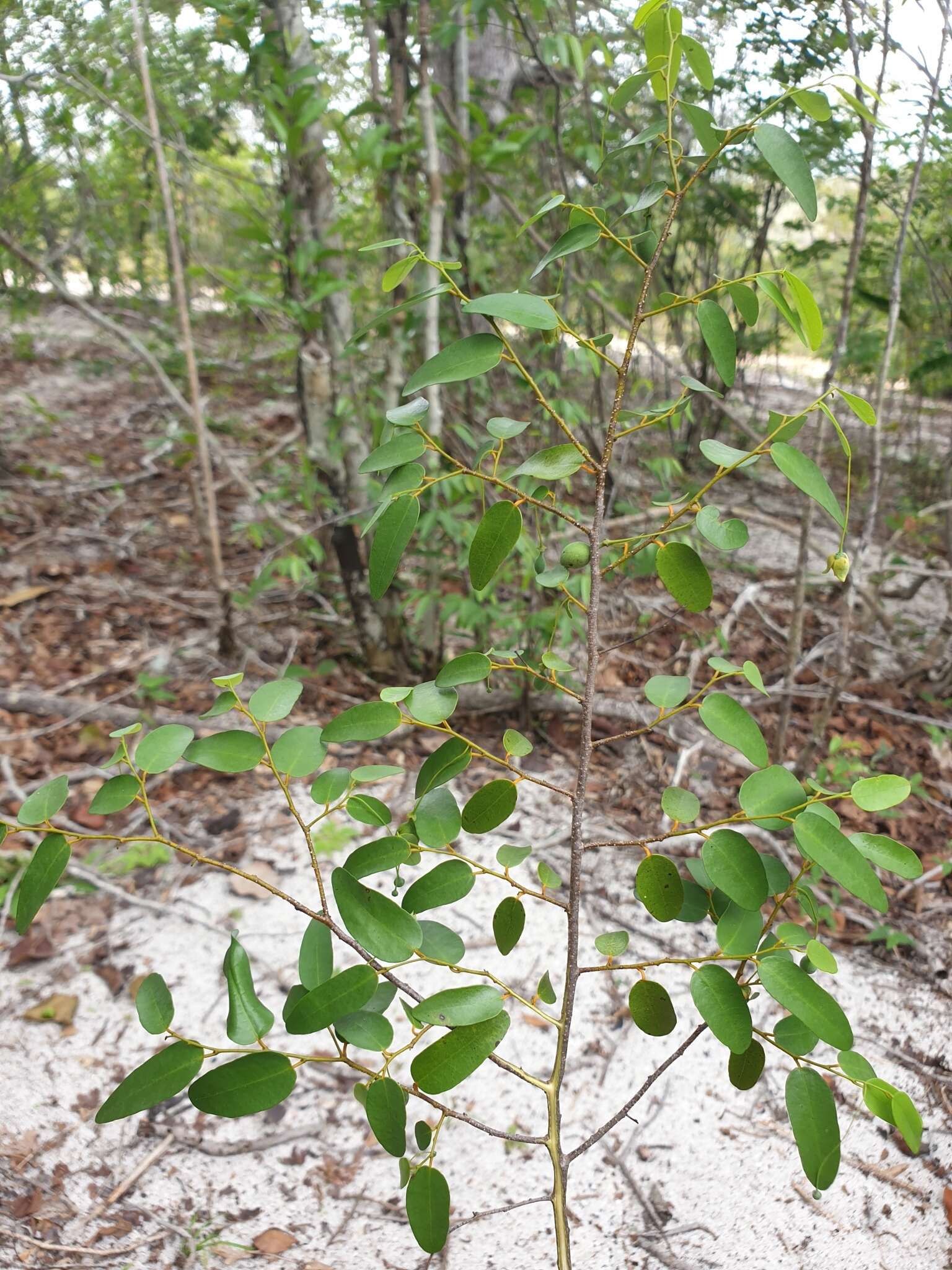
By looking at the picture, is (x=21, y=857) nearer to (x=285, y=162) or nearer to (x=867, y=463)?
(x=285, y=162)

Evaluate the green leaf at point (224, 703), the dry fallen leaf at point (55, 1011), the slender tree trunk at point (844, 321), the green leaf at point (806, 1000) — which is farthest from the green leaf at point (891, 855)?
the dry fallen leaf at point (55, 1011)

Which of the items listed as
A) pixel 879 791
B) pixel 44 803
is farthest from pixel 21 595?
pixel 879 791

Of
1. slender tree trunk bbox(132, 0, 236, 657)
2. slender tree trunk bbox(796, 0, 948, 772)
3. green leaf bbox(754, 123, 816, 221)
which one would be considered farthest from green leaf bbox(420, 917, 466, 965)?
slender tree trunk bbox(132, 0, 236, 657)

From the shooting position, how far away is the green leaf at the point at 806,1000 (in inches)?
24.5

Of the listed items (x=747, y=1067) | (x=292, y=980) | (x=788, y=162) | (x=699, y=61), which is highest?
(x=699, y=61)

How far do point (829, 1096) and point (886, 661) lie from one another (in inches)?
100

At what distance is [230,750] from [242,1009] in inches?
8.7

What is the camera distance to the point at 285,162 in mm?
2330

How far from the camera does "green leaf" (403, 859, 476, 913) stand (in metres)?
0.77

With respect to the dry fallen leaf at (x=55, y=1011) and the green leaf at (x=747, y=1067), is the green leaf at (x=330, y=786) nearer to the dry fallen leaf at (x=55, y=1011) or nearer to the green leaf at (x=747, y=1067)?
the green leaf at (x=747, y=1067)

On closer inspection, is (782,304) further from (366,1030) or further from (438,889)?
(366,1030)

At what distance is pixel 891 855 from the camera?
0.68 meters

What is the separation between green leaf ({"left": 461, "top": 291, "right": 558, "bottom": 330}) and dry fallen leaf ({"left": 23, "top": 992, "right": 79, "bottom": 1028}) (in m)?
1.45

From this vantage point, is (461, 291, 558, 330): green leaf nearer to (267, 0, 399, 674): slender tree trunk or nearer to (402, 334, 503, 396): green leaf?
(402, 334, 503, 396): green leaf
